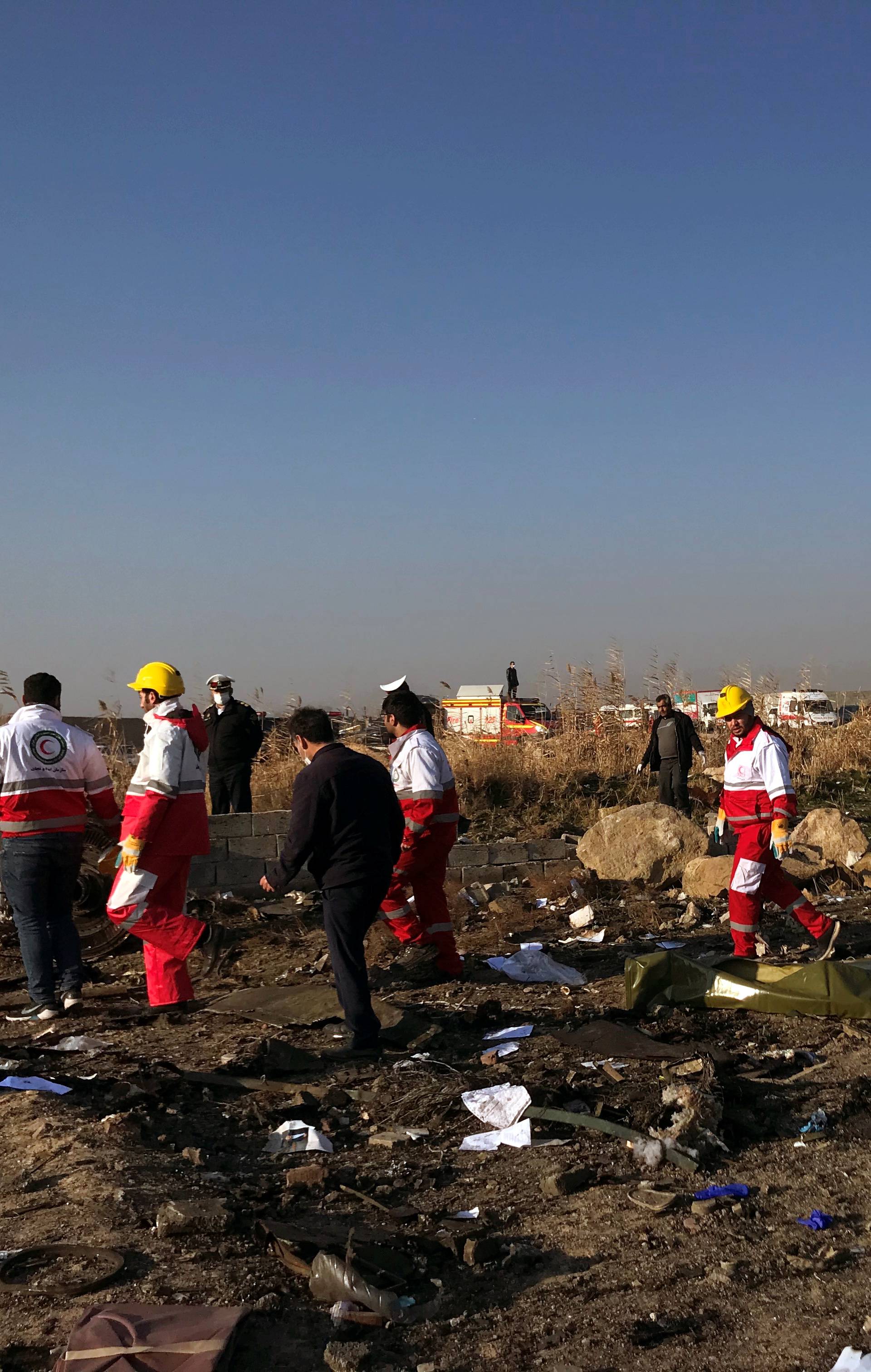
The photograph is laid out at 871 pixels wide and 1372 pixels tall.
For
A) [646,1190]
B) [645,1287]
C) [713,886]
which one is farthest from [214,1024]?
[713,886]

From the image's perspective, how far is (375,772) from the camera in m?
5.76

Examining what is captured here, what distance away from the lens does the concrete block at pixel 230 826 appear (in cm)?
975

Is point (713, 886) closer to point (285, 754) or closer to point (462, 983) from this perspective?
point (462, 983)

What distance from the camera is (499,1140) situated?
445 cm

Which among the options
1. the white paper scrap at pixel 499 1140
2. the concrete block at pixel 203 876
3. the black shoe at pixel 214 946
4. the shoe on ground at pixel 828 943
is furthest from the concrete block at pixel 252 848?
the white paper scrap at pixel 499 1140

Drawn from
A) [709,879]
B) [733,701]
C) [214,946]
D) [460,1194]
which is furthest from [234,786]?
[460,1194]

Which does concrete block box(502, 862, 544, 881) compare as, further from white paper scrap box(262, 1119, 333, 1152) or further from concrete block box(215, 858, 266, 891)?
white paper scrap box(262, 1119, 333, 1152)

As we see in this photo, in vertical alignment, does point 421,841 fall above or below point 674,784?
above

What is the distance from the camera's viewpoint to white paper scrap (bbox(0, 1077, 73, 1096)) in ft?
16.5

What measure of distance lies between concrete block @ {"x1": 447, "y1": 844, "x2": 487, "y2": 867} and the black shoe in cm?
235

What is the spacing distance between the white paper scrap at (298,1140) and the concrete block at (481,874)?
5559 millimetres

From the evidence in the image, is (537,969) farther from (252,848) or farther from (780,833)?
(252,848)

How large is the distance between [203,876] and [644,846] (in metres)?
3.88

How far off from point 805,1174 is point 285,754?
10.2m
